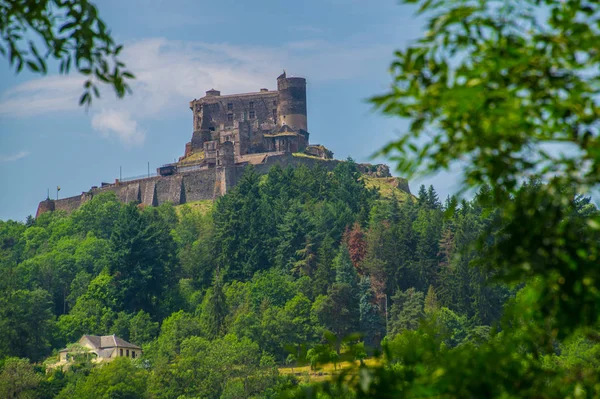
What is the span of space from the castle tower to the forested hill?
39.4 ft

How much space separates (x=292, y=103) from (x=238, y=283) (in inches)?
1250

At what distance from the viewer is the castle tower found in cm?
11644

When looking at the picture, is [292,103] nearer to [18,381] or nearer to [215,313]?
[215,313]

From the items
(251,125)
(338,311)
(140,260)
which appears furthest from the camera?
(251,125)

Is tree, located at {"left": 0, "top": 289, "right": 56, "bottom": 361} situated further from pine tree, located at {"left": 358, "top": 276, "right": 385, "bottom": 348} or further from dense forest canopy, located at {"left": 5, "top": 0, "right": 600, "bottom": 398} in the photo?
pine tree, located at {"left": 358, "top": 276, "right": 385, "bottom": 348}

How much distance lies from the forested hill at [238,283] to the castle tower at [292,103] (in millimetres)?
12002

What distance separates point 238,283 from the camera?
294ft

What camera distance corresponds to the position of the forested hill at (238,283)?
7462 cm

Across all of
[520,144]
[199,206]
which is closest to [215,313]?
[199,206]

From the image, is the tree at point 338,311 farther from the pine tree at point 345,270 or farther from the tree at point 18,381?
the tree at point 18,381

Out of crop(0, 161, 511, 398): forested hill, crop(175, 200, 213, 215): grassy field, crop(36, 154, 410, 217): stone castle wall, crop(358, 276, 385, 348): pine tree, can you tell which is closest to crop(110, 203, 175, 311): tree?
crop(0, 161, 511, 398): forested hill

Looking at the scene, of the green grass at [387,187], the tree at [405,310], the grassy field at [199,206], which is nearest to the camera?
the tree at [405,310]

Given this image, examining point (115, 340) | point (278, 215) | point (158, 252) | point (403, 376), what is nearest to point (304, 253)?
point (278, 215)

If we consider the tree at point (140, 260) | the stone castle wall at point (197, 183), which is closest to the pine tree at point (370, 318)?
the tree at point (140, 260)
